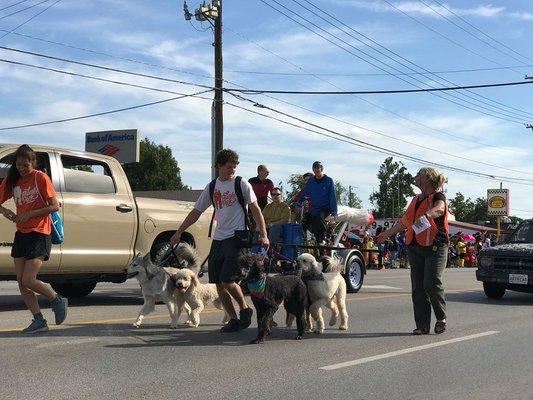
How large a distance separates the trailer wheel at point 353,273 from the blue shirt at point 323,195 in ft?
A: 4.18

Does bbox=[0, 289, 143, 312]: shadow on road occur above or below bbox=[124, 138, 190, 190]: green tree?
below

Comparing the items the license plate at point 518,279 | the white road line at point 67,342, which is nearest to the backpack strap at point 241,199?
the white road line at point 67,342

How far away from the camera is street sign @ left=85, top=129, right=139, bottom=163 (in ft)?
120

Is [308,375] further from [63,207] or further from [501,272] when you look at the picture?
[501,272]

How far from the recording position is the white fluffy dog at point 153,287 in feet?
26.0

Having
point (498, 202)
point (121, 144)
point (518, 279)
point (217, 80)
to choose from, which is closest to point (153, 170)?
point (121, 144)

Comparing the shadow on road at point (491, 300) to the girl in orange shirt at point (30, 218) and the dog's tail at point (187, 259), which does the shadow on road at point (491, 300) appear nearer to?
the dog's tail at point (187, 259)

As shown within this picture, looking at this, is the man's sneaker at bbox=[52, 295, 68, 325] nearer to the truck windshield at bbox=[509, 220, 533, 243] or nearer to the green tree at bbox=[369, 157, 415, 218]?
the truck windshield at bbox=[509, 220, 533, 243]

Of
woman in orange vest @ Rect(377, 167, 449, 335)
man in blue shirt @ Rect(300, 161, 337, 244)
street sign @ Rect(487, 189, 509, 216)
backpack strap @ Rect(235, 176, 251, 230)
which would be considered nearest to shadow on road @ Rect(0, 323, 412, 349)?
woman in orange vest @ Rect(377, 167, 449, 335)

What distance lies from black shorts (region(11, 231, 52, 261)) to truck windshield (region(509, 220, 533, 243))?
948cm

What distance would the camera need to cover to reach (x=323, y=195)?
12.0m

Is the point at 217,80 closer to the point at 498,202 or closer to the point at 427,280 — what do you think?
the point at 427,280

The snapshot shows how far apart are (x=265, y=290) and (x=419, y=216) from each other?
227 cm

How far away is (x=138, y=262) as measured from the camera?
807 cm
